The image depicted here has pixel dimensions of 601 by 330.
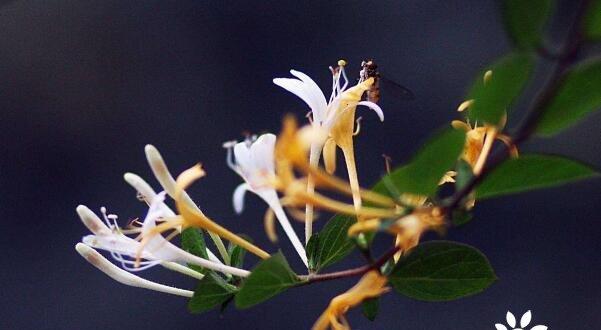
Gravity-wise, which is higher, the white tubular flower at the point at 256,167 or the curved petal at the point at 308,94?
the curved petal at the point at 308,94

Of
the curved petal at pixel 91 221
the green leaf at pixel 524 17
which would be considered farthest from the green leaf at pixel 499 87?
the curved petal at pixel 91 221

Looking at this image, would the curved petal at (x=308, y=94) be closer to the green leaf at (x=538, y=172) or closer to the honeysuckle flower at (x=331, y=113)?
the honeysuckle flower at (x=331, y=113)

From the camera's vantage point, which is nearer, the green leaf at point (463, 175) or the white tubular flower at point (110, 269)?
the green leaf at point (463, 175)

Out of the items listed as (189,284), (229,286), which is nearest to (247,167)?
(229,286)

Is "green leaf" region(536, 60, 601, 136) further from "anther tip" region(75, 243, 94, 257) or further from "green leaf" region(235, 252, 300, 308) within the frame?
"anther tip" region(75, 243, 94, 257)

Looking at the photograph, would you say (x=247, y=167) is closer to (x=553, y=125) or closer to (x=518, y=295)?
(x=553, y=125)

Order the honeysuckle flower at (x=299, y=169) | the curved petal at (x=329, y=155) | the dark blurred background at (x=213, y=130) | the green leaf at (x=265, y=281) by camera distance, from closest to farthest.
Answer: the honeysuckle flower at (x=299, y=169) → the green leaf at (x=265, y=281) → the curved petal at (x=329, y=155) → the dark blurred background at (x=213, y=130)

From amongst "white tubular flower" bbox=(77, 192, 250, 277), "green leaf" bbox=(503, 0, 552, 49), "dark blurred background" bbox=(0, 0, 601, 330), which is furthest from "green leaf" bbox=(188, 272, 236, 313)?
"dark blurred background" bbox=(0, 0, 601, 330)
